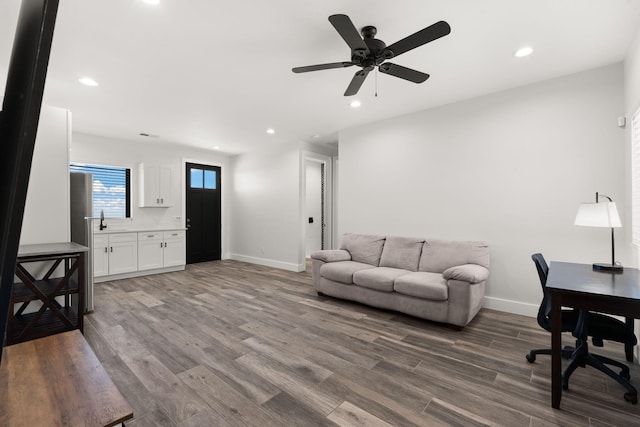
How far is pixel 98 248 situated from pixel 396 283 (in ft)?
15.5

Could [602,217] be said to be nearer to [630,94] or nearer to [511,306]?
[630,94]

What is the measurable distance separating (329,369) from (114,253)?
4.52m

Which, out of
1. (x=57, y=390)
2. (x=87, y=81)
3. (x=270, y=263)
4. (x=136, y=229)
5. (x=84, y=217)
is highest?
(x=87, y=81)

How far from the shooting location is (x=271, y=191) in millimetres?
6477

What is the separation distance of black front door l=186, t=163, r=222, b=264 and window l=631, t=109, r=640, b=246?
6.80 meters

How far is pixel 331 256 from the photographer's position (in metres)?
4.34

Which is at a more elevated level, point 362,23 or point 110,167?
point 362,23

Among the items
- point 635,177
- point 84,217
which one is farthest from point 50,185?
point 635,177

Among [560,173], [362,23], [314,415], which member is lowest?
[314,415]

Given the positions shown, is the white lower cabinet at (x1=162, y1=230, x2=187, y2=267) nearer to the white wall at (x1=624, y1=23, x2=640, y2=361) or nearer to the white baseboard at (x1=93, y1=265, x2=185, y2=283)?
the white baseboard at (x1=93, y1=265, x2=185, y2=283)

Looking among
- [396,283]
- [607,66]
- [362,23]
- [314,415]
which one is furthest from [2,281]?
[607,66]

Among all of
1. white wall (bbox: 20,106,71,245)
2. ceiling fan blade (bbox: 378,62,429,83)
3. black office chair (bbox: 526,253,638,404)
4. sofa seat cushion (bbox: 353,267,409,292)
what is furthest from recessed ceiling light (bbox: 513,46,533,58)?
white wall (bbox: 20,106,71,245)

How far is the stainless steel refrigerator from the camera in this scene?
3.61 meters

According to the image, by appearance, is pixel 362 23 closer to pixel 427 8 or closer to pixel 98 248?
pixel 427 8
